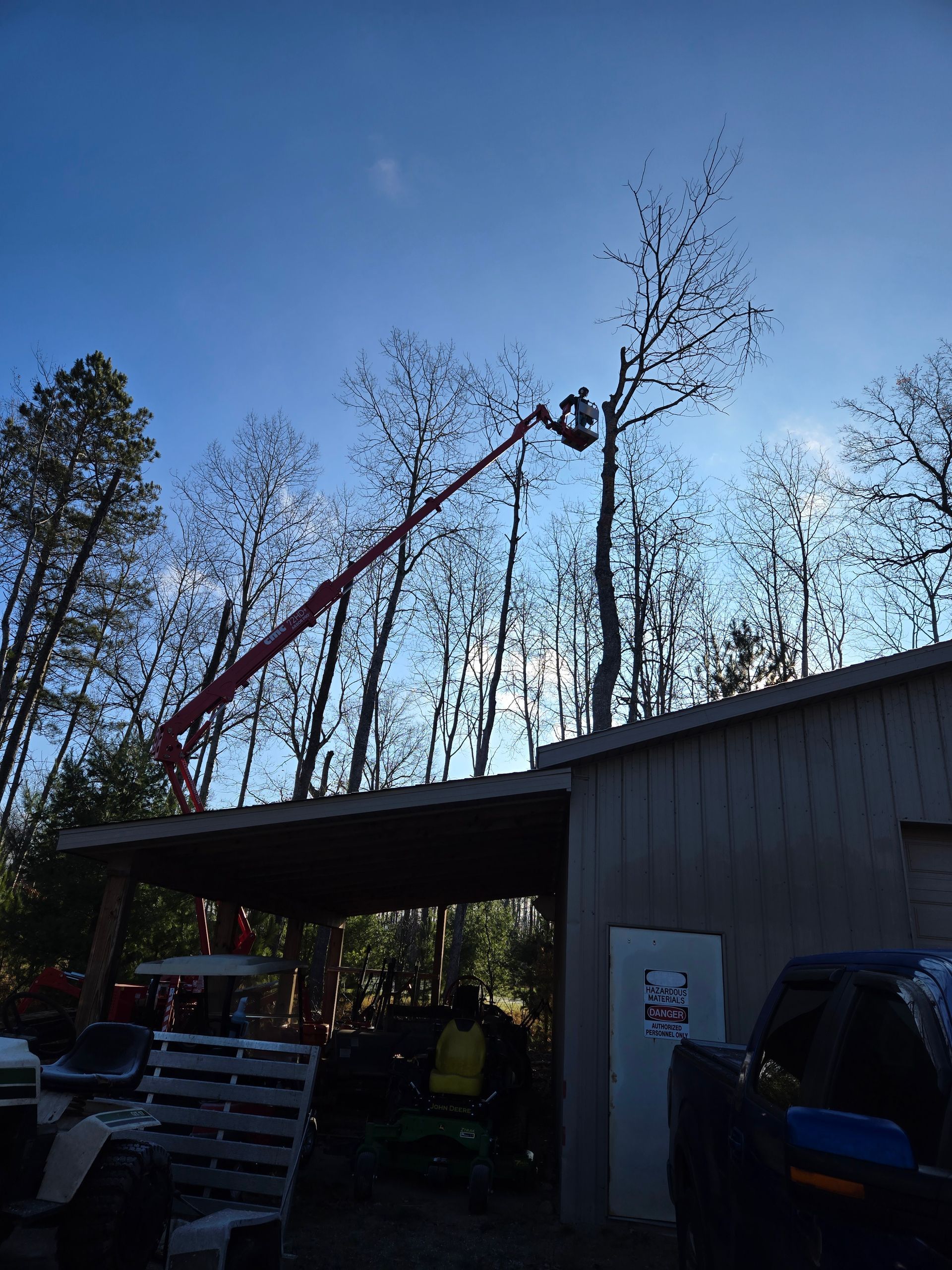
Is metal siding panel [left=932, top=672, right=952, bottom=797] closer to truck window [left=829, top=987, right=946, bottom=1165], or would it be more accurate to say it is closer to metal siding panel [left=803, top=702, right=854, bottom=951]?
metal siding panel [left=803, top=702, right=854, bottom=951]

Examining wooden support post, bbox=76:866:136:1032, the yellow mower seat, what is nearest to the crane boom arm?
wooden support post, bbox=76:866:136:1032

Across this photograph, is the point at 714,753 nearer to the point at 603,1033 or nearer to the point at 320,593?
the point at 603,1033

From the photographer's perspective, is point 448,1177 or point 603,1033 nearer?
point 603,1033

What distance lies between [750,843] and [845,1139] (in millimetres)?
5680

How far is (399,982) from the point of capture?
54.6 feet

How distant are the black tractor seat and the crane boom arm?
559 centimetres

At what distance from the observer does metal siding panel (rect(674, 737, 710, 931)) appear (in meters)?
6.97

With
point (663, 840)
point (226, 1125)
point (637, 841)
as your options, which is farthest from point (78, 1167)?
point (663, 840)

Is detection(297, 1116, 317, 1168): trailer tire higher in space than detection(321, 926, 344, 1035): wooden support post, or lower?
lower

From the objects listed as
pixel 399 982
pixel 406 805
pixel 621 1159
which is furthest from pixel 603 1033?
pixel 399 982

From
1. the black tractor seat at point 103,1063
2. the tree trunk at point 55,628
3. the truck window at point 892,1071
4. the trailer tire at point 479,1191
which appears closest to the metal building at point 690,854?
the trailer tire at point 479,1191

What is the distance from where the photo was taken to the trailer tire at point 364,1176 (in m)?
6.88

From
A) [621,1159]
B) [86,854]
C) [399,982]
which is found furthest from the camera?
[399,982]

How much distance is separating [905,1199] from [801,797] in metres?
5.79
